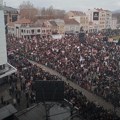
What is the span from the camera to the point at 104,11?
316ft

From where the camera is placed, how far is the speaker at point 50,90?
18.9 m

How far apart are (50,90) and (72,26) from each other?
62.2 m

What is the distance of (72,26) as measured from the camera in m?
79.9

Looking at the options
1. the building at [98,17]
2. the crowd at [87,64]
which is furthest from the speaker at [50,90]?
the building at [98,17]

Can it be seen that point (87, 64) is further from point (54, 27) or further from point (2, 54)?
point (54, 27)

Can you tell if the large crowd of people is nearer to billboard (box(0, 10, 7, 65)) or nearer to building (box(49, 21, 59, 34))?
billboard (box(0, 10, 7, 65))

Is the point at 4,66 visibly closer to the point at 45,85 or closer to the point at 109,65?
the point at 45,85

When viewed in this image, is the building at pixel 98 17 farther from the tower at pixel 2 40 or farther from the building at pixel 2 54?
the tower at pixel 2 40

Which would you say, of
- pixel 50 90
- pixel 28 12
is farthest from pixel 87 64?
pixel 28 12

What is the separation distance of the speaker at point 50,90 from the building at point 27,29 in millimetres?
47203

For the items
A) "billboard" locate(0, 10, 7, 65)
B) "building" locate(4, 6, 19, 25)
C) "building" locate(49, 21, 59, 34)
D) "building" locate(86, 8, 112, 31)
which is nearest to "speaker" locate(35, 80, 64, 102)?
"billboard" locate(0, 10, 7, 65)

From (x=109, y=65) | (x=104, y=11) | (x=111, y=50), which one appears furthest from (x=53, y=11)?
(x=109, y=65)

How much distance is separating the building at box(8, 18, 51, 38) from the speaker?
47.2 meters

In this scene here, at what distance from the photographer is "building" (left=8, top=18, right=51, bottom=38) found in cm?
6553
